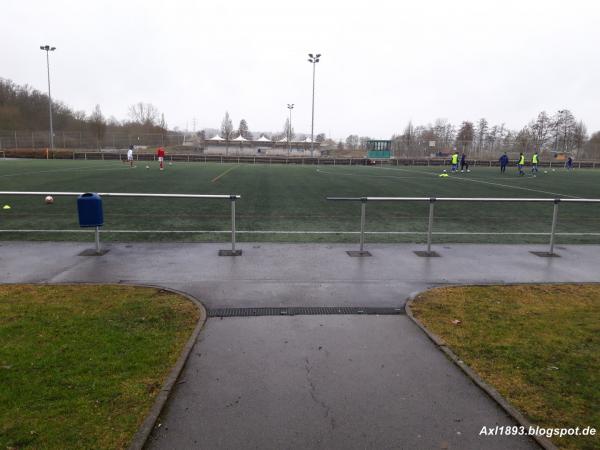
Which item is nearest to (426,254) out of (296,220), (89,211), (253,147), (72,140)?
(296,220)

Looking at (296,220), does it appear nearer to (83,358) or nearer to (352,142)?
(83,358)

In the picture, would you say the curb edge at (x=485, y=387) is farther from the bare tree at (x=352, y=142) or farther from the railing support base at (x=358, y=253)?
the bare tree at (x=352, y=142)

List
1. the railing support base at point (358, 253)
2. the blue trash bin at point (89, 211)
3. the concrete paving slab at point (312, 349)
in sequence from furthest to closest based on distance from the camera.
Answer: the railing support base at point (358, 253), the blue trash bin at point (89, 211), the concrete paving slab at point (312, 349)

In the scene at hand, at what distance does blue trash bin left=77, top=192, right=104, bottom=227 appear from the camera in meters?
7.54

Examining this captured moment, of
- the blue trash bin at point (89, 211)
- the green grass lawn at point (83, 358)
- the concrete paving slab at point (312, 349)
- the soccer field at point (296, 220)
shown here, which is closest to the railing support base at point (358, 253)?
the concrete paving slab at point (312, 349)

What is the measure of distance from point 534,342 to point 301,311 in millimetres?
2519

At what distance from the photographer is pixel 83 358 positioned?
3934 mm

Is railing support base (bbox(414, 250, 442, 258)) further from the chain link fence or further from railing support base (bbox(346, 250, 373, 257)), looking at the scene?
the chain link fence

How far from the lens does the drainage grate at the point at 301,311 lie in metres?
5.21

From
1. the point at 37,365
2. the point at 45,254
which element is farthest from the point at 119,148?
the point at 37,365

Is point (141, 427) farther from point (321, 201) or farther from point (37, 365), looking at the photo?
point (321, 201)

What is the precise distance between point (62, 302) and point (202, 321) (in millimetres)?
1880

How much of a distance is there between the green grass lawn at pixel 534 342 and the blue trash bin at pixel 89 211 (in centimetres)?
552

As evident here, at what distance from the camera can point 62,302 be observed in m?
5.37
